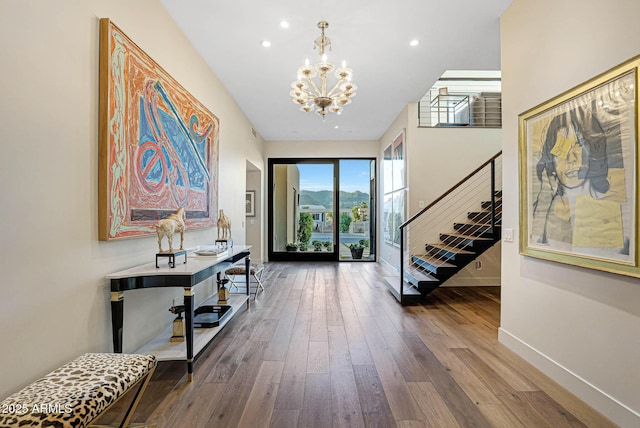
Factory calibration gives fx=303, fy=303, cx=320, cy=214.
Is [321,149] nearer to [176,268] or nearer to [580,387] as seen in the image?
[176,268]

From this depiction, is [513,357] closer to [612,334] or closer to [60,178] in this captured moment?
[612,334]

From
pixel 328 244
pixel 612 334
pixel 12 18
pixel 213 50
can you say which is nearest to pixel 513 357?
pixel 612 334

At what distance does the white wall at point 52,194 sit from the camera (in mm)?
1448

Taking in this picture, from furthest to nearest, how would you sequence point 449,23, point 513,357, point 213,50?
point 213,50, point 449,23, point 513,357

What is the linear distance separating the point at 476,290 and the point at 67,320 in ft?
17.3

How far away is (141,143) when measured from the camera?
2.41 meters

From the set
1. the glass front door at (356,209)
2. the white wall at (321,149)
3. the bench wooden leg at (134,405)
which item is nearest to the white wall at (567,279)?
the bench wooden leg at (134,405)

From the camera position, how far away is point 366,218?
8109mm

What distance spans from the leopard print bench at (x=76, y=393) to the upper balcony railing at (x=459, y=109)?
5452 millimetres

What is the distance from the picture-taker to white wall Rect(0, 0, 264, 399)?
4.75 feet

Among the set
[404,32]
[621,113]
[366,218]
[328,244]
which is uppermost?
[404,32]

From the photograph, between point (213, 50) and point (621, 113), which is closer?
point (621, 113)

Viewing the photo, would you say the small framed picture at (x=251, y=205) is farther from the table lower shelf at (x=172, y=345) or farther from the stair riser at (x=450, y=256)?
the table lower shelf at (x=172, y=345)

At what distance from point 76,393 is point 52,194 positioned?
105cm
